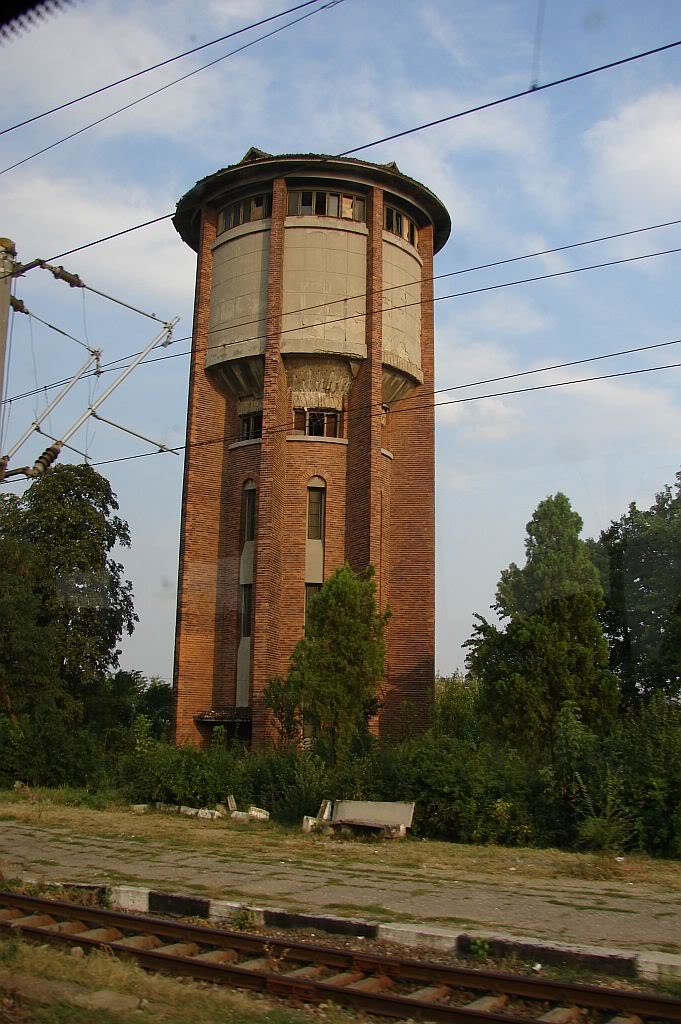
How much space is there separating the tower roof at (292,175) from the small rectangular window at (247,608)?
1145 cm

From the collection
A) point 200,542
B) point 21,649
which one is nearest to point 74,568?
point 21,649

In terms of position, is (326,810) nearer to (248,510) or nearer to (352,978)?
(352,978)

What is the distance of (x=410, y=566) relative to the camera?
2856 centimetres

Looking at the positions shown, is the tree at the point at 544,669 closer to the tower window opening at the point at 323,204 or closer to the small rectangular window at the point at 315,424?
the small rectangular window at the point at 315,424

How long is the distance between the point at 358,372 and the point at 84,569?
1309 centimetres

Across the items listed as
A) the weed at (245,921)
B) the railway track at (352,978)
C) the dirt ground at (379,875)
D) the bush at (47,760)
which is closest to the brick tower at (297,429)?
the bush at (47,760)

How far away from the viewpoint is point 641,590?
36.2m

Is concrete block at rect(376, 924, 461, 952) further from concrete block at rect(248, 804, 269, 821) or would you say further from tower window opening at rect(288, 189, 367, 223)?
tower window opening at rect(288, 189, 367, 223)

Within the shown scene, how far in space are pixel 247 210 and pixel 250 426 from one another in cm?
654

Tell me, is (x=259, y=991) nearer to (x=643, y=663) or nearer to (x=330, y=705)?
(x=330, y=705)

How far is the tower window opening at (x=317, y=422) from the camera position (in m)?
29.2

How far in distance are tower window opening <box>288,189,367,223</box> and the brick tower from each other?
1.9 inches

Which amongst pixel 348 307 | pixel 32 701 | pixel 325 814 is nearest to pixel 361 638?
pixel 325 814

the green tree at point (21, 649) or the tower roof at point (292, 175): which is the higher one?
the tower roof at point (292, 175)
